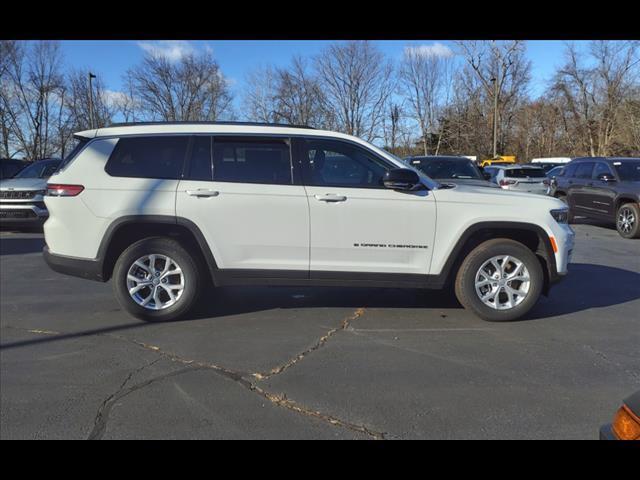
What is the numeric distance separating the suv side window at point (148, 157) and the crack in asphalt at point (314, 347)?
215 centimetres

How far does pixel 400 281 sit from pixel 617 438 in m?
3.07

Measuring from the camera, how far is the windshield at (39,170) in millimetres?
12102

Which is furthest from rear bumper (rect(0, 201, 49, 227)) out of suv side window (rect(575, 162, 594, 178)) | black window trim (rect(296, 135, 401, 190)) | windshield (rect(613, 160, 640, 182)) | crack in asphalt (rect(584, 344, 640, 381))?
windshield (rect(613, 160, 640, 182))

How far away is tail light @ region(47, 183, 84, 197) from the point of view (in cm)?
486

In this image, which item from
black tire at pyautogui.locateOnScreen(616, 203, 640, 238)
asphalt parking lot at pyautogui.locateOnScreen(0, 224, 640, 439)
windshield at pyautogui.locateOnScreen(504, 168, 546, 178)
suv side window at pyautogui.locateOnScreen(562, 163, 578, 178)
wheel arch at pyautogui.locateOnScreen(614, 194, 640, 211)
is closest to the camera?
asphalt parking lot at pyautogui.locateOnScreen(0, 224, 640, 439)

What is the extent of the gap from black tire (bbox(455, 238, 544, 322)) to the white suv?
0.01 meters

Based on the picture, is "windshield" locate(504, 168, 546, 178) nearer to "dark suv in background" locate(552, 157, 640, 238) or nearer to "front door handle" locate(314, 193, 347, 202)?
"dark suv in background" locate(552, 157, 640, 238)

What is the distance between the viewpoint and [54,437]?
9.52 ft

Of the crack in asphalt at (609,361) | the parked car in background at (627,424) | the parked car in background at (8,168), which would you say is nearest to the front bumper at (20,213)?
the parked car in background at (8,168)

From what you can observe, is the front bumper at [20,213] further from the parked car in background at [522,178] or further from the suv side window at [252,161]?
the parked car in background at [522,178]

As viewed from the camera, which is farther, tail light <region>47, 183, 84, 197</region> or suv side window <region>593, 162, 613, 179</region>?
suv side window <region>593, 162, 613, 179</region>

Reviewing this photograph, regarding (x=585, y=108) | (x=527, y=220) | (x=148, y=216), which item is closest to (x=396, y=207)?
(x=527, y=220)
